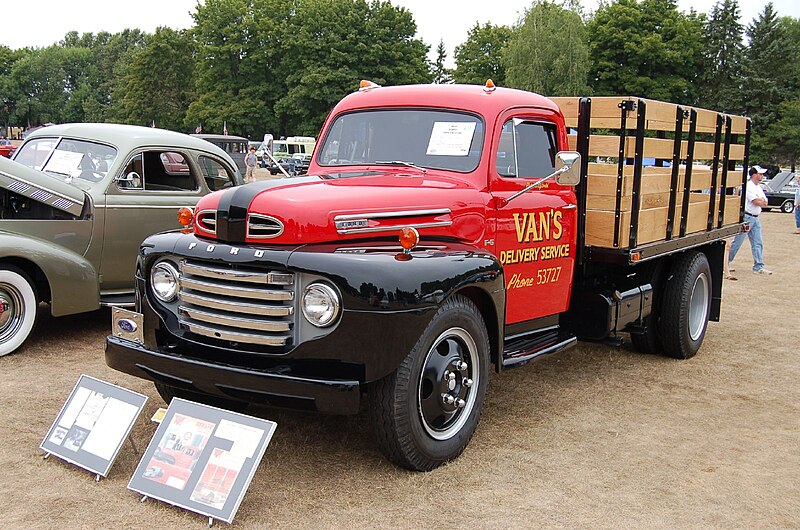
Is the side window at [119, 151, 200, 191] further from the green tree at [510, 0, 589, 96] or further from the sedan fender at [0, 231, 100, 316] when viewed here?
the green tree at [510, 0, 589, 96]

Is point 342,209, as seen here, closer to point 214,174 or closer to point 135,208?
point 135,208

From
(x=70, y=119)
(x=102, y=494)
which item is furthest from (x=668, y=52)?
(x=70, y=119)

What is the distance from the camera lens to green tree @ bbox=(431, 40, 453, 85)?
66762 millimetres

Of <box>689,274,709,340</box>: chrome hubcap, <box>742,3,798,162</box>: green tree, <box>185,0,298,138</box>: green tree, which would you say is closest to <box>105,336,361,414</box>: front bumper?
<box>689,274,709,340</box>: chrome hubcap

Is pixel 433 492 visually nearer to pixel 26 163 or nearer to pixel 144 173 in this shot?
pixel 144 173

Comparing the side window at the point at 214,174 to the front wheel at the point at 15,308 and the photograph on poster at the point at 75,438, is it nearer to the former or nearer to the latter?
the front wheel at the point at 15,308

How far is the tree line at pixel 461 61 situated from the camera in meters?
51.4

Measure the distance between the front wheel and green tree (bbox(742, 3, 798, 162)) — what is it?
50.9m

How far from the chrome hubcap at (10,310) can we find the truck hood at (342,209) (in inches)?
116

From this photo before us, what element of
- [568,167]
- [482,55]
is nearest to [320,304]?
[568,167]

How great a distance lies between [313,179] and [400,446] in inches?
68.0

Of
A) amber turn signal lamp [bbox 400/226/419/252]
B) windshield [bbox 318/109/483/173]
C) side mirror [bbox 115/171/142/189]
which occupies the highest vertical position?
windshield [bbox 318/109/483/173]

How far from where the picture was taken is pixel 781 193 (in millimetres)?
28547

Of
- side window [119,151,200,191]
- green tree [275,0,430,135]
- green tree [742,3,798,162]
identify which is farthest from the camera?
green tree [275,0,430,135]
